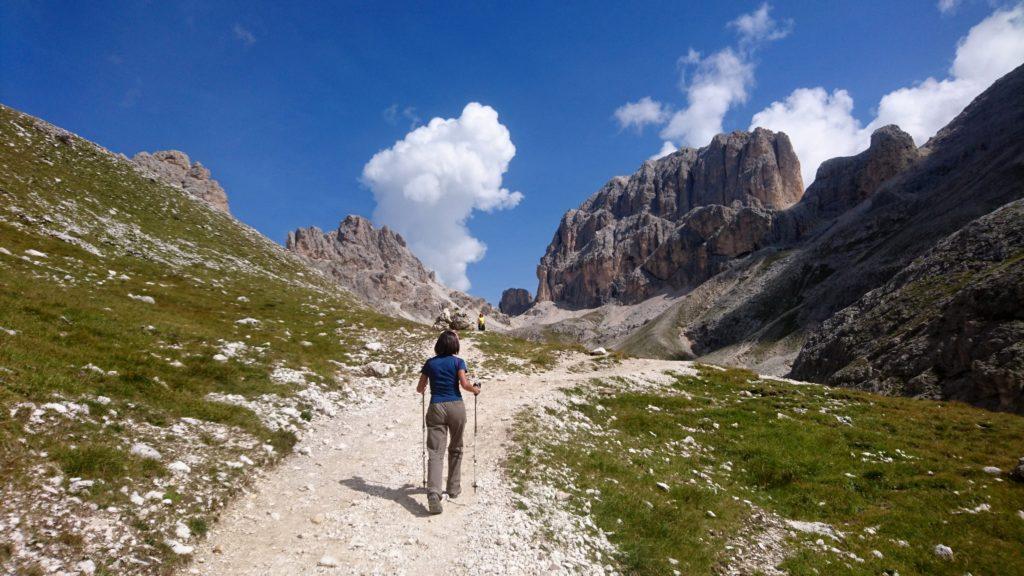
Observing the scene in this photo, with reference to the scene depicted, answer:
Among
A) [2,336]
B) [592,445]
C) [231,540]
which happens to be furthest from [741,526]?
[2,336]

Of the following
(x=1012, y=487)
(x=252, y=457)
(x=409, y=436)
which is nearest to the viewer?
(x=252, y=457)

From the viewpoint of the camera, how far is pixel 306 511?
10430 millimetres

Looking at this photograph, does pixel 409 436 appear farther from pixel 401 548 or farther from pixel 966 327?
pixel 966 327

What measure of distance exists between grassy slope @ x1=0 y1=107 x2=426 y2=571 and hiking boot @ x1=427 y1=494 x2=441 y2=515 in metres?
4.80

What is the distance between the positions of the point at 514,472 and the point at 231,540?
7000 mm

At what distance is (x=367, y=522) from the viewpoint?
1007cm

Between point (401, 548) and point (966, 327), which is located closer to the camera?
point (401, 548)

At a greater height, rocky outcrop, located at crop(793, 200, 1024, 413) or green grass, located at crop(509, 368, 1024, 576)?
rocky outcrop, located at crop(793, 200, 1024, 413)

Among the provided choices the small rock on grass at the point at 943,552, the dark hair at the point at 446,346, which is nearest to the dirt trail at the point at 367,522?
the dark hair at the point at 446,346

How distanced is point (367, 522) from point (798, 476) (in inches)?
596

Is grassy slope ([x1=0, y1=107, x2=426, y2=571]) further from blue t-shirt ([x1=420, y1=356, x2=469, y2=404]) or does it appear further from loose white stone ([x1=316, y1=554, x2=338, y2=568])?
blue t-shirt ([x1=420, y1=356, x2=469, y2=404])

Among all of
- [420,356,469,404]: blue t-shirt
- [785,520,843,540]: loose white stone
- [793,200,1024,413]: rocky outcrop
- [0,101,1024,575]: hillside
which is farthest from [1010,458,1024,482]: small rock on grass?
[793,200,1024,413]: rocky outcrop

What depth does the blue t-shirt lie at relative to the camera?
11789 millimetres

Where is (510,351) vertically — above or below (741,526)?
above
